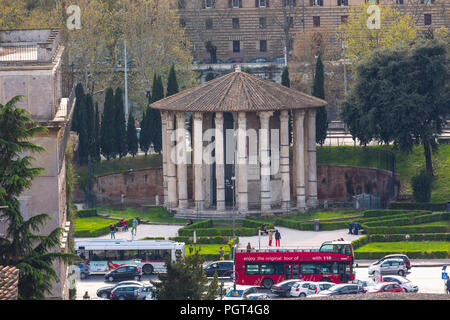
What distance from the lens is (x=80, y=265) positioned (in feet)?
251

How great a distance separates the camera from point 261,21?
143 m

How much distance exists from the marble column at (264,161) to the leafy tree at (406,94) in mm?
9483

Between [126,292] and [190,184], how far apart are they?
3334cm

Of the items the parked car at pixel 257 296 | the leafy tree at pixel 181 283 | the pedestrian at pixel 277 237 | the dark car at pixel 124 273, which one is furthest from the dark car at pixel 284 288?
the leafy tree at pixel 181 283

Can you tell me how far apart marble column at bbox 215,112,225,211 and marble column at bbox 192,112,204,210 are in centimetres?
139

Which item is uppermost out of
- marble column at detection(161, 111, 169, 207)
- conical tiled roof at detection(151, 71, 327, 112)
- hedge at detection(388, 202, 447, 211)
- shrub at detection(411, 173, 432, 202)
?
conical tiled roof at detection(151, 71, 327, 112)

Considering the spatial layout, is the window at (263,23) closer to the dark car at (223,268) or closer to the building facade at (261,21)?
the building facade at (261,21)

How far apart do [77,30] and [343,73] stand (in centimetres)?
2633

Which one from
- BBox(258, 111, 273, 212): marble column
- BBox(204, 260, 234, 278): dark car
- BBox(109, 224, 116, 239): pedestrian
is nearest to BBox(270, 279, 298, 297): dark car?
BBox(204, 260, 234, 278): dark car

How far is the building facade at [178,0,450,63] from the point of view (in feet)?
455

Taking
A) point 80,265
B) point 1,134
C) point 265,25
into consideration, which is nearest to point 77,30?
point 265,25

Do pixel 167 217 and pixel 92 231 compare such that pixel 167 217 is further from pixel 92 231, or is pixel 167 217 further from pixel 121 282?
pixel 121 282

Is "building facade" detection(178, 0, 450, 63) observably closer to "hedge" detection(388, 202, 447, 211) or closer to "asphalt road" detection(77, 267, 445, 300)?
"hedge" detection(388, 202, 447, 211)

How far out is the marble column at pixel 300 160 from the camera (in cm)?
9419
